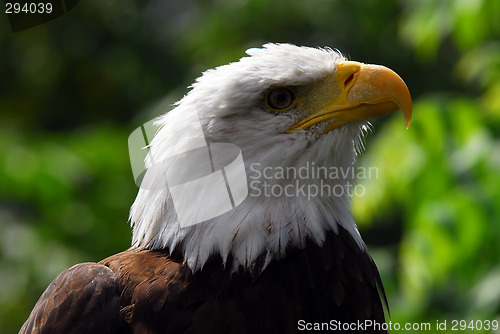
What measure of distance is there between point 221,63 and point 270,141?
16.4 ft

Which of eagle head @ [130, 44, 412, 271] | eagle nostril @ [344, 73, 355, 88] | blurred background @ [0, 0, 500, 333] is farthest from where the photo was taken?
blurred background @ [0, 0, 500, 333]

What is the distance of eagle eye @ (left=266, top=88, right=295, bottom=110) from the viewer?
287cm

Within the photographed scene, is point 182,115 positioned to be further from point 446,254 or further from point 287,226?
point 446,254

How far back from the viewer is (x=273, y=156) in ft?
9.27

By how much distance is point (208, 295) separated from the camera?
2.63 metres

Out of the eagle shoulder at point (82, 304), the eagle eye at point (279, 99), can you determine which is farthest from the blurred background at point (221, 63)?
the eagle shoulder at point (82, 304)

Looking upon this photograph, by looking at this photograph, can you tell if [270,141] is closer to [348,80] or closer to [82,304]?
[348,80]

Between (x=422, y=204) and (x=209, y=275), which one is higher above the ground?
(x=209, y=275)

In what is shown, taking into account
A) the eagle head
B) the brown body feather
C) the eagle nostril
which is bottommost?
the brown body feather

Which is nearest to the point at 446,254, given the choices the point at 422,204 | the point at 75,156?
A: the point at 422,204

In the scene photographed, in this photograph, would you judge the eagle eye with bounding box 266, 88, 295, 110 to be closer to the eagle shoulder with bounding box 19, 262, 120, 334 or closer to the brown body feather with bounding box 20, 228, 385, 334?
the brown body feather with bounding box 20, 228, 385, 334

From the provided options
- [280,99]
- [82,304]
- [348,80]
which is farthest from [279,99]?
[82,304]

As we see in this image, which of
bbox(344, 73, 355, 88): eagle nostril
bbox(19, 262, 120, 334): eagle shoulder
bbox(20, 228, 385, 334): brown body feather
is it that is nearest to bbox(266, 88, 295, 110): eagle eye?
bbox(344, 73, 355, 88): eagle nostril

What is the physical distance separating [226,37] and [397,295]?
515cm
